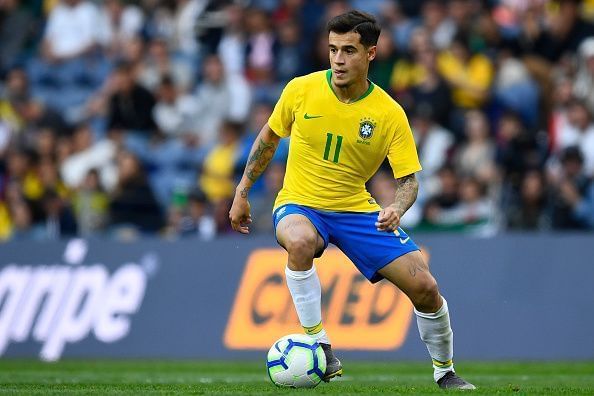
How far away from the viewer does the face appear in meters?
8.70

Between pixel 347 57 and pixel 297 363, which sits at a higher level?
pixel 347 57

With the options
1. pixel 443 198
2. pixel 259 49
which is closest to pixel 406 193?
pixel 443 198

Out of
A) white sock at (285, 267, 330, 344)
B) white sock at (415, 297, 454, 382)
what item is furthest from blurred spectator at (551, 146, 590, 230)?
white sock at (285, 267, 330, 344)

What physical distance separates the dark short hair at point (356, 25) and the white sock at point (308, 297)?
1.67 meters

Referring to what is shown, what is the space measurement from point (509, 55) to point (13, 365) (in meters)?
7.86

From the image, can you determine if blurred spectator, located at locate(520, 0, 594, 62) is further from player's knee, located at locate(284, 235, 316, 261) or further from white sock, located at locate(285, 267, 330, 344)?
player's knee, located at locate(284, 235, 316, 261)

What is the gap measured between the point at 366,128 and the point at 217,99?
1010cm

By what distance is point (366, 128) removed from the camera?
8836 mm

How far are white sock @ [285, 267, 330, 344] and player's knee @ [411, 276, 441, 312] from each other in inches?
27.7

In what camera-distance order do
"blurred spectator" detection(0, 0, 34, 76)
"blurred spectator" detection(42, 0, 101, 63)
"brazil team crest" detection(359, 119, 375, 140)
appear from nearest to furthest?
"brazil team crest" detection(359, 119, 375, 140)
"blurred spectator" detection(42, 0, 101, 63)
"blurred spectator" detection(0, 0, 34, 76)

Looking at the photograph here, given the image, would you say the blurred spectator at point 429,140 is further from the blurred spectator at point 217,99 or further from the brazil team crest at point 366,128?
the brazil team crest at point 366,128

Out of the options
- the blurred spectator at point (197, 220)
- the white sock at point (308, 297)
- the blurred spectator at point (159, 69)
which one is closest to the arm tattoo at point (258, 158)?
the white sock at point (308, 297)

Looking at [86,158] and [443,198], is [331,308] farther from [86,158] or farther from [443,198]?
[86,158]

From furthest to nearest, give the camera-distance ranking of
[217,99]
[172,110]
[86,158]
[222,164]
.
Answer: [172,110], [217,99], [86,158], [222,164]
